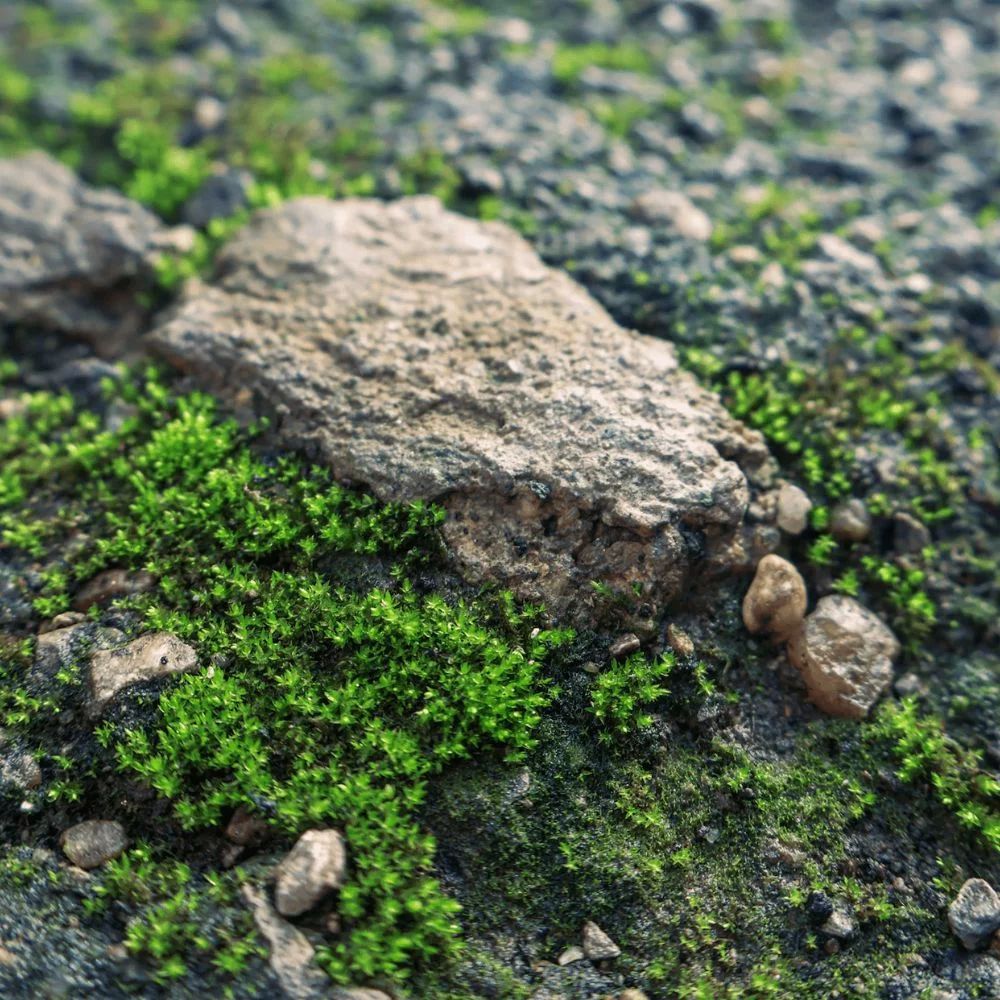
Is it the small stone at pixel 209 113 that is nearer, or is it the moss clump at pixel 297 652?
the moss clump at pixel 297 652

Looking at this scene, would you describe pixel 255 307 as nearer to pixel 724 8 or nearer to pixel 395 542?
pixel 395 542

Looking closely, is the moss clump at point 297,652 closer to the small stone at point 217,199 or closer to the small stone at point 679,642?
the small stone at point 679,642

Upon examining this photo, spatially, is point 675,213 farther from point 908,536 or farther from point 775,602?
point 775,602

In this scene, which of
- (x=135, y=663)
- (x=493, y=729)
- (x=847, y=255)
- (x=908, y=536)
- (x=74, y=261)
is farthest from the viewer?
(x=847, y=255)

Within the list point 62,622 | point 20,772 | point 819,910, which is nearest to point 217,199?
point 62,622

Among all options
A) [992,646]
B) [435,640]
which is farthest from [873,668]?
[435,640]

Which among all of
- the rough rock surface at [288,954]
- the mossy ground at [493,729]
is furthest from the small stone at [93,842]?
the rough rock surface at [288,954]
